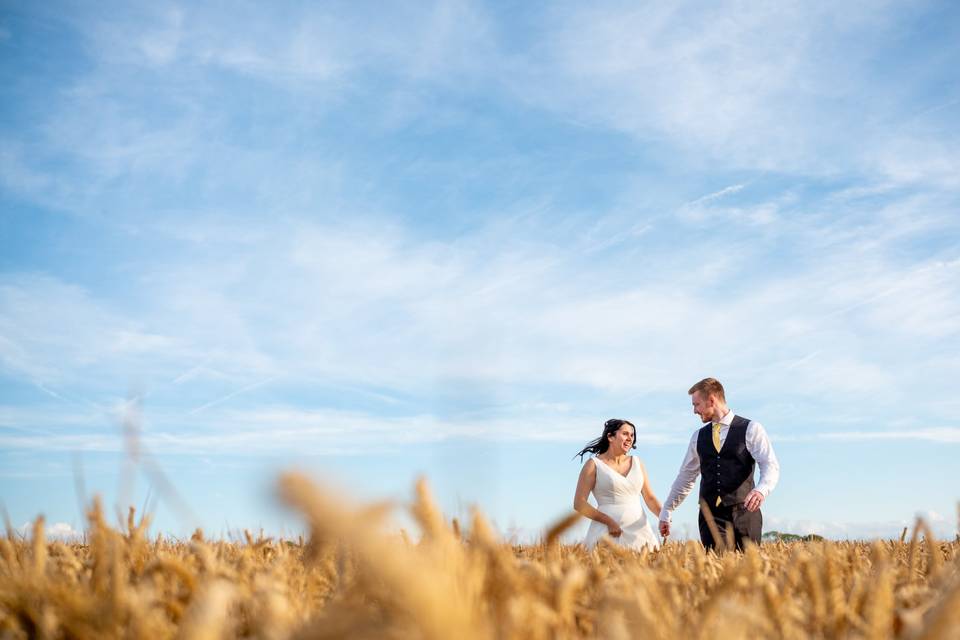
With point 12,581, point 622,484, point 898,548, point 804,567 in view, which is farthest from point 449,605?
point 622,484

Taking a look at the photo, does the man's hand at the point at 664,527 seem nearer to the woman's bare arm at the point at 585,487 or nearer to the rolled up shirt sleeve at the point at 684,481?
the rolled up shirt sleeve at the point at 684,481

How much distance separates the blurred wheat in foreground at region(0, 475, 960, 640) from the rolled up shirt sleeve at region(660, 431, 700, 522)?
8342 millimetres

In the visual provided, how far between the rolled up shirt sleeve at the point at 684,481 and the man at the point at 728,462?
0.35ft

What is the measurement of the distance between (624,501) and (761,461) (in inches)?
71.9

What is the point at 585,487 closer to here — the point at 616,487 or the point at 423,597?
the point at 616,487

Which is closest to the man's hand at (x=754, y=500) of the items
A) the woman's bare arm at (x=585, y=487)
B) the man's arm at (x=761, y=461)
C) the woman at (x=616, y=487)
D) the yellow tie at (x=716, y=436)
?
the man's arm at (x=761, y=461)

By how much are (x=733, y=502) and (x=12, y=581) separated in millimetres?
9340

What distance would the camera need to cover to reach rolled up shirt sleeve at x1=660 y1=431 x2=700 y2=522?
10719mm

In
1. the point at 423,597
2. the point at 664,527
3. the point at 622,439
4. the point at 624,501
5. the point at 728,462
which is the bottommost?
the point at 664,527

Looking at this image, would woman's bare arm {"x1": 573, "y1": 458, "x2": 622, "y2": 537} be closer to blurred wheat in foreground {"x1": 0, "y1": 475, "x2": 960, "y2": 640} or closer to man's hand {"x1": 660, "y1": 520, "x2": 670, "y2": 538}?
man's hand {"x1": 660, "y1": 520, "x2": 670, "y2": 538}

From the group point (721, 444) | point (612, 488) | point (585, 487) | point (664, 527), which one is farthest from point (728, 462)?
point (585, 487)

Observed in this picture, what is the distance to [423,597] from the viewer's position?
3.04ft

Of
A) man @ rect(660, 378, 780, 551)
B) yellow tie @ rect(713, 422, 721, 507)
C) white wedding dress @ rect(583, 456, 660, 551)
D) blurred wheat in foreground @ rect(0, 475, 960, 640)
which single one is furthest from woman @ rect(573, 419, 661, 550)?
blurred wheat in foreground @ rect(0, 475, 960, 640)

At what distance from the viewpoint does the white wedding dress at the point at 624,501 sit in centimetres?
991
